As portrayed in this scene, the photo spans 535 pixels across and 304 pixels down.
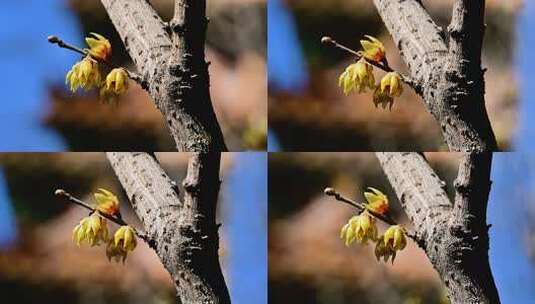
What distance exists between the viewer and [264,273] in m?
2.50

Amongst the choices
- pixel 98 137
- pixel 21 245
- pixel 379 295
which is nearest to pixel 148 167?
pixel 98 137

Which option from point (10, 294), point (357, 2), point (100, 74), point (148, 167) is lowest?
point (10, 294)

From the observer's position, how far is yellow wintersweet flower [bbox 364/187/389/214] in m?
2.51

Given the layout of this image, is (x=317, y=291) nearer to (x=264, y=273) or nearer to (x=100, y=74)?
(x=264, y=273)

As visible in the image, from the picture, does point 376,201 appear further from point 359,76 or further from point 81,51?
point 81,51

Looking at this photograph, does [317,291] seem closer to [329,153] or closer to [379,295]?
[379,295]

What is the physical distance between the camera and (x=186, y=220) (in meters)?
2.43

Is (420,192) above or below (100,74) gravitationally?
below

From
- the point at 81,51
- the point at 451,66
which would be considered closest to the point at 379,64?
the point at 451,66

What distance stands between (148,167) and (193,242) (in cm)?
20

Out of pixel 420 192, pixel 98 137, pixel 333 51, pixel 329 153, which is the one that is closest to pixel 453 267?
pixel 420 192

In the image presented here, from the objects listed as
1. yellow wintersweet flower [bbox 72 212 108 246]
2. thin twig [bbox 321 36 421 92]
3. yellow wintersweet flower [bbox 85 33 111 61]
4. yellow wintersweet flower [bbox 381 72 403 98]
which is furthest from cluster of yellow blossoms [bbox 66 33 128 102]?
yellow wintersweet flower [bbox 381 72 403 98]

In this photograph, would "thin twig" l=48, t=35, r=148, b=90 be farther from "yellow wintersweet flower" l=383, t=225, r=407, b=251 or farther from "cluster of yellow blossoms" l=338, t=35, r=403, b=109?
"yellow wintersweet flower" l=383, t=225, r=407, b=251

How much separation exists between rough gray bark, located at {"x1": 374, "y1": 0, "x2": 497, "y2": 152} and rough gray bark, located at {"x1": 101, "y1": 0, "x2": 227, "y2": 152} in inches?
17.0
